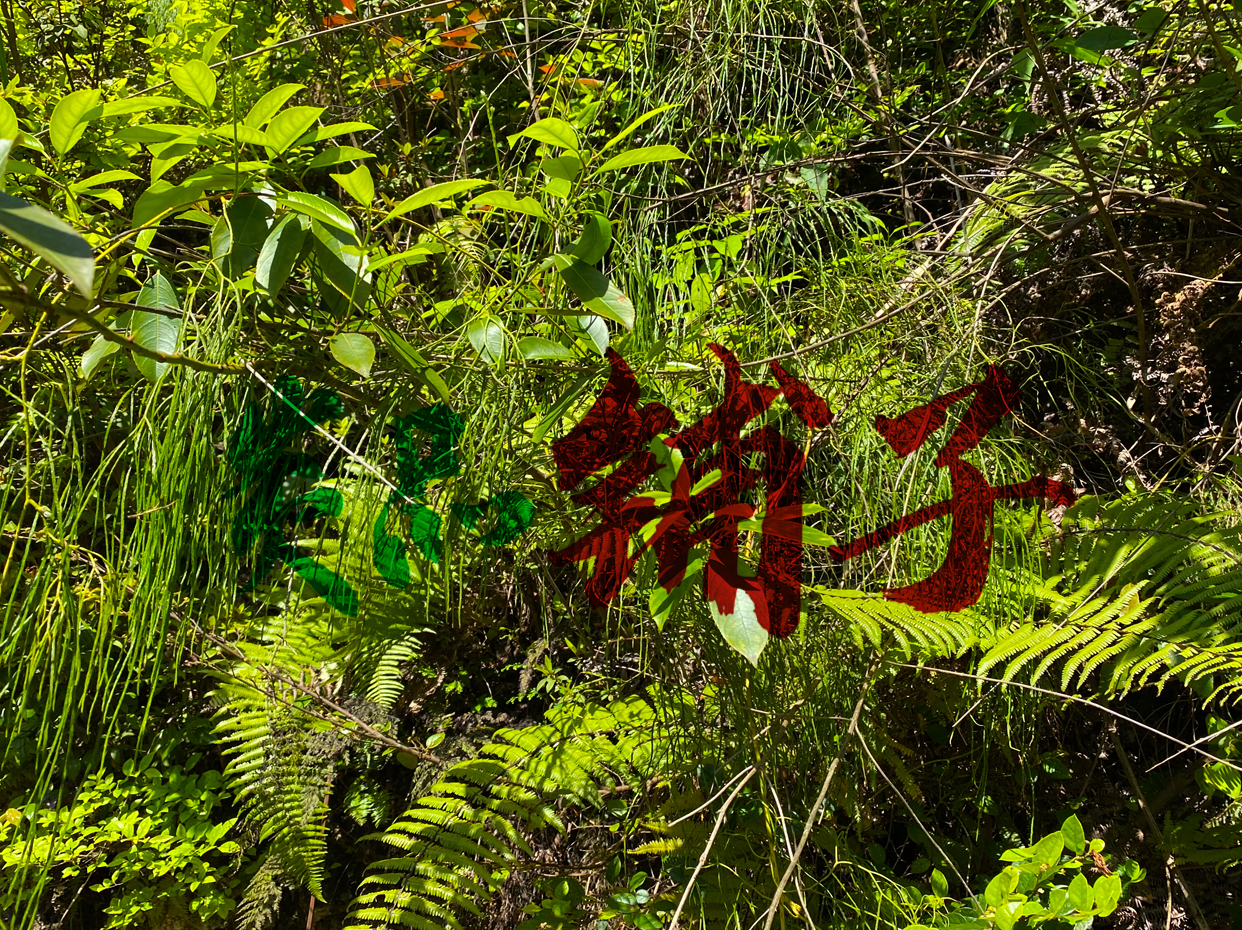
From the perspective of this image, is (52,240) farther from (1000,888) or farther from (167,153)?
(1000,888)

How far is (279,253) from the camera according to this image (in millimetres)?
788

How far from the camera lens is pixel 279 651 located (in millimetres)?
1974

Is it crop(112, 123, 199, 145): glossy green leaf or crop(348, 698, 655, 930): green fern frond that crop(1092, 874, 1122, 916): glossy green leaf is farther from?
crop(112, 123, 199, 145): glossy green leaf

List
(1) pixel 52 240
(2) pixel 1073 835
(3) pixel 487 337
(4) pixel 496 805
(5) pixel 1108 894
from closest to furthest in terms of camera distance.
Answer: (1) pixel 52 240
(3) pixel 487 337
(5) pixel 1108 894
(2) pixel 1073 835
(4) pixel 496 805

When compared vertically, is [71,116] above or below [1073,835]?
above

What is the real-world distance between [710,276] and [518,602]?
3.59 ft

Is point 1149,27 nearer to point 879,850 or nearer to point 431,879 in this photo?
point 879,850

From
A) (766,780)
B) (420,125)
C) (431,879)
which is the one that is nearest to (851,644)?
(766,780)

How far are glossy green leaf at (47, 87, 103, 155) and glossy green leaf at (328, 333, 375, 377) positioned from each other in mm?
264

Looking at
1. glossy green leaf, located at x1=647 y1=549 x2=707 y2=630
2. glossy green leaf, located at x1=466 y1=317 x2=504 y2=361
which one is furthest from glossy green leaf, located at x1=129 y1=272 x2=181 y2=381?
glossy green leaf, located at x1=647 y1=549 x2=707 y2=630
